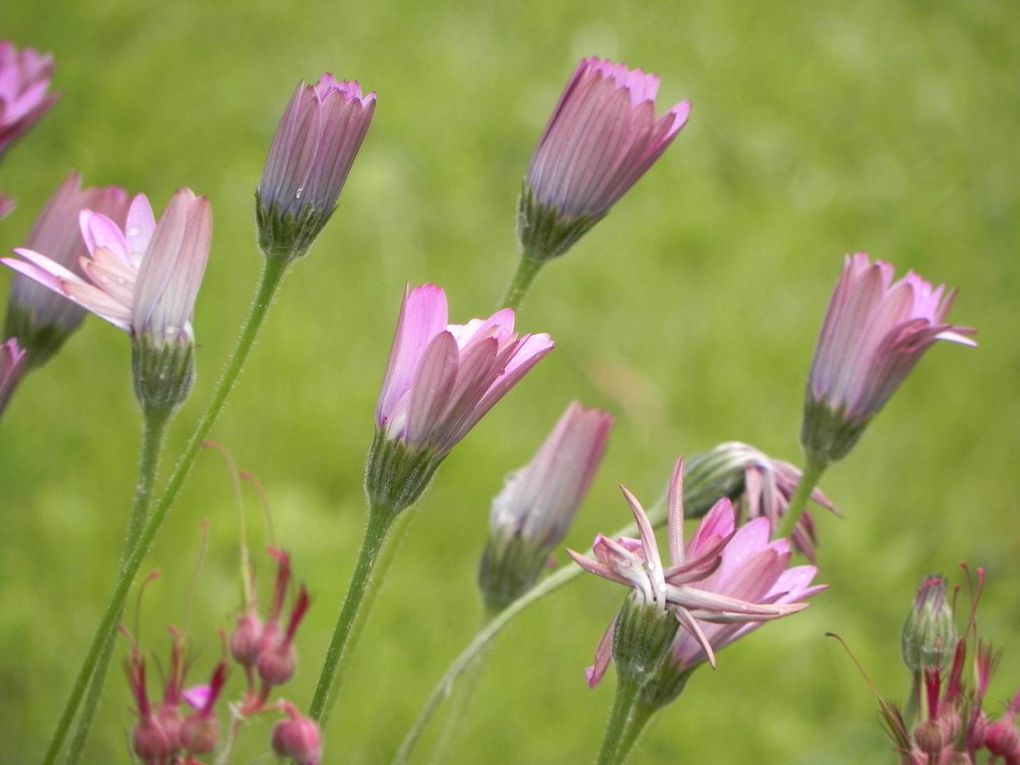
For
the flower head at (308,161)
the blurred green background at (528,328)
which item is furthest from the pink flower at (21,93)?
the blurred green background at (528,328)

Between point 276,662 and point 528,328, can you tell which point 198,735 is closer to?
point 276,662

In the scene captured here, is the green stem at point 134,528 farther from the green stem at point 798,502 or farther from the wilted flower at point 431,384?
the green stem at point 798,502

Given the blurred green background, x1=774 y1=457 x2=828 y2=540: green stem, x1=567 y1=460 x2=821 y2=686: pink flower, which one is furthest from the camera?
the blurred green background

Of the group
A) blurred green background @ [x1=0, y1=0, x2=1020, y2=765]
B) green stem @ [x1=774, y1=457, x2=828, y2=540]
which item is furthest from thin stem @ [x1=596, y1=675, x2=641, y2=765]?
blurred green background @ [x1=0, y1=0, x2=1020, y2=765]

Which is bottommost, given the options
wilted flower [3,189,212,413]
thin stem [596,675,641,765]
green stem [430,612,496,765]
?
green stem [430,612,496,765]

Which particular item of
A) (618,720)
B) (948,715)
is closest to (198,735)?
(618,720)

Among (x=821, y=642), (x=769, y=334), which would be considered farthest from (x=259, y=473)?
(x=769, y=334)

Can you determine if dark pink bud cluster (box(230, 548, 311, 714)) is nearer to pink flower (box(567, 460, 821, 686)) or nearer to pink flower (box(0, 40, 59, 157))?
pink flower (box(567, 460, 821, 686))
